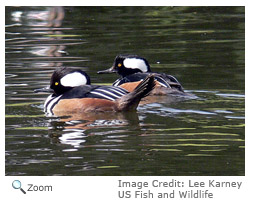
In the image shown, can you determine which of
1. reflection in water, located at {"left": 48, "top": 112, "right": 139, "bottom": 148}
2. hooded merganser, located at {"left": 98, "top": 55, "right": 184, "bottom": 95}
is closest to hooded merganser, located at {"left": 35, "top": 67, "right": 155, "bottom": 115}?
reflection in water, located at {"left": 48, "top": 112, "right": 139, "bottom": 148}

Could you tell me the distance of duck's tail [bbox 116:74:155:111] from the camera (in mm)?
10703

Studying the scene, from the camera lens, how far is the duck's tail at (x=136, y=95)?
1070 cm

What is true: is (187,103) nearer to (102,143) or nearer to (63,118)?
(63,118)

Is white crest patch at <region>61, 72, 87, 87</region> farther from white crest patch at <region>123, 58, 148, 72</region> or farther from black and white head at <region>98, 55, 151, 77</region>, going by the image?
white crest patch at <region>123, 58, 148, 72</region>

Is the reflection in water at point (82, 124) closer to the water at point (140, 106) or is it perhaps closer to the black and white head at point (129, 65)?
the water at point (140, 106)

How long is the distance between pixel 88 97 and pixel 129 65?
241 centimetres

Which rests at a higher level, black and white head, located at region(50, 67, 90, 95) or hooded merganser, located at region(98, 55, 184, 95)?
hooded merganser, located at region(98, 55, 184, 95)

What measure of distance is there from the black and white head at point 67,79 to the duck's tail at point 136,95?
0.76 meters

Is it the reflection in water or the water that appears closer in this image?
the water

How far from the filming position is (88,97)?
36.2 ft

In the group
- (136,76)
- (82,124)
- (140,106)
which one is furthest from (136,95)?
(136,76)

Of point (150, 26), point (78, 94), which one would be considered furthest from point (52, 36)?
point (78, 94)

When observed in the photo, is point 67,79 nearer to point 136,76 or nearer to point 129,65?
point 136,76

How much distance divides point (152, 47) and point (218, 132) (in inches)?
277
